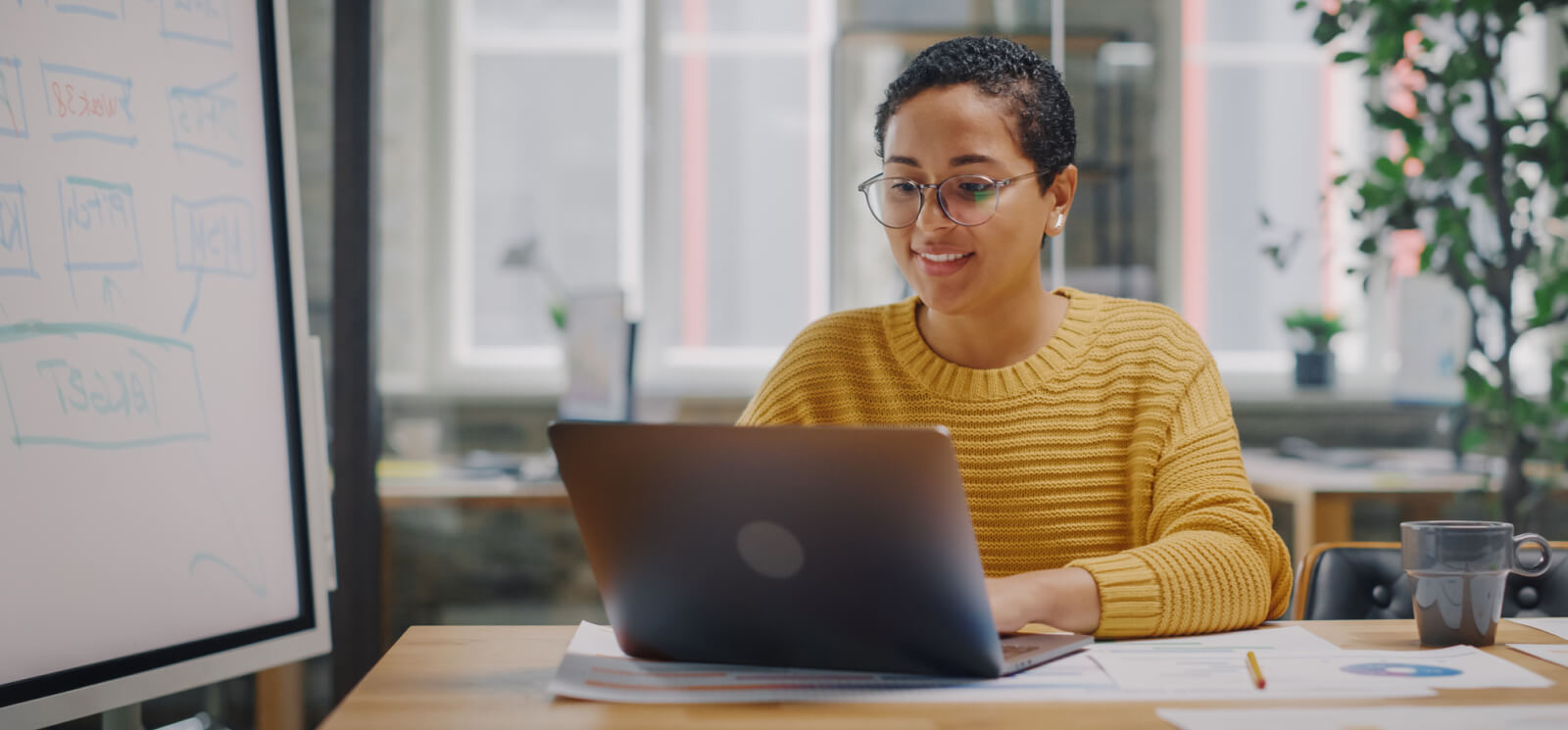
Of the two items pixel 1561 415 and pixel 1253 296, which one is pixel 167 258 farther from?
pixel 1253 296

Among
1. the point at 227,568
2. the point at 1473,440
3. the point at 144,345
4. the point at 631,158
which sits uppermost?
the point at 631,158

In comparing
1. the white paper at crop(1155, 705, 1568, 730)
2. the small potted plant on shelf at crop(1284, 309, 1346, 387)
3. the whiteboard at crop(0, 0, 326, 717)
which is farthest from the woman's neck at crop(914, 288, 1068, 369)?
the small potted plant on shelf at crop(1284, 309, 1346, 387)

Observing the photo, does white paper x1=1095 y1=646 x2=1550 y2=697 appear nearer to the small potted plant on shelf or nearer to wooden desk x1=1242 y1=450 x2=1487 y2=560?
wooden desk x1=1242 y1=450 x2=1487 y2=560

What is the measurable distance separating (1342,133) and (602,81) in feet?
7.90

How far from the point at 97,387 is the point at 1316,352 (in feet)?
11.0

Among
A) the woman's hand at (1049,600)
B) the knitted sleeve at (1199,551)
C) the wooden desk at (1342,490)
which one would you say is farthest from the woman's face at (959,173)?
the wooden desk at (1342,490)

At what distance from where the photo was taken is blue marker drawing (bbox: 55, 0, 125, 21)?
116 centimetres

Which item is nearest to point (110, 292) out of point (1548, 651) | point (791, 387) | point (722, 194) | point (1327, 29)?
point (791, 387)

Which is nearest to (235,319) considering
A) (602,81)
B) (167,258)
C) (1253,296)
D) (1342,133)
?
(167,258)

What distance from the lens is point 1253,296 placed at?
391cm

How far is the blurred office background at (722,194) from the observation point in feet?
11.9

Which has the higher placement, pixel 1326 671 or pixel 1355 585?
pixel 1326 671

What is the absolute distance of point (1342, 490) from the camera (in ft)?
8.76

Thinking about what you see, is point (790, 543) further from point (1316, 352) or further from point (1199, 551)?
point (1316, 352)
